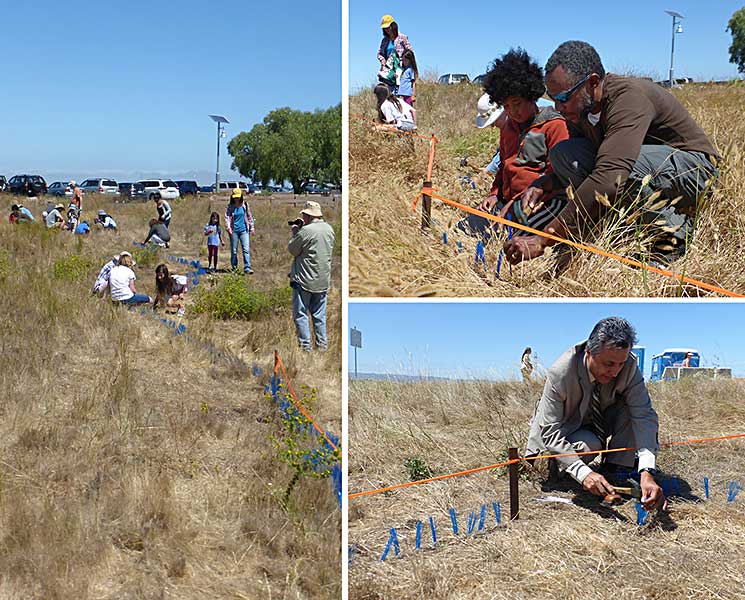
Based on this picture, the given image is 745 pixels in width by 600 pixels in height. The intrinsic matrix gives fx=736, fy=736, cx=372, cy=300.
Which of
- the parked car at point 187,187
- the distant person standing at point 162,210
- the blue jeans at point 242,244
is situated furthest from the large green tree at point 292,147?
the blue jeans at point 242,244

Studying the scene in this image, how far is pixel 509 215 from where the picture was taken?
11.1ft

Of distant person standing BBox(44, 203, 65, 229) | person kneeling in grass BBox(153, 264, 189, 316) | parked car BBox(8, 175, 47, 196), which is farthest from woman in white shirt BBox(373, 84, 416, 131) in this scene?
parked car BBox(8, 175, 47, 196)

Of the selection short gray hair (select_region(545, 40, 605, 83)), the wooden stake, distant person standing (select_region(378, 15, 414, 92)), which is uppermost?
distant person standing (select_region(378, 15, 414, 92))

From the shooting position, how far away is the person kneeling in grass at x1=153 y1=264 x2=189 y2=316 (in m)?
8.54

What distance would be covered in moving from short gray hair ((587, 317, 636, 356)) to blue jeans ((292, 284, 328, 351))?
340 centimetres

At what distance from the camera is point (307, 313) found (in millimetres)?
6730

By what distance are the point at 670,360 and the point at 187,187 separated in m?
36.9

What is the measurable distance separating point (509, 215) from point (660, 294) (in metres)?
0.91

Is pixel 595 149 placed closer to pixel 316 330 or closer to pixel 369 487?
pixel 369 487

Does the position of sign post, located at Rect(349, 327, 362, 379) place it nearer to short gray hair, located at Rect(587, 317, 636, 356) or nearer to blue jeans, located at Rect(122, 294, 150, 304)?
short gray hair, located at Rect(587, 317, 636, 356)

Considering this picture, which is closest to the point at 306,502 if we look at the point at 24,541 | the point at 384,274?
the point at 24,541

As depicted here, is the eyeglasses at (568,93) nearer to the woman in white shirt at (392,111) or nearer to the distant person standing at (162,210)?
the woman in white shirt at (392,111)

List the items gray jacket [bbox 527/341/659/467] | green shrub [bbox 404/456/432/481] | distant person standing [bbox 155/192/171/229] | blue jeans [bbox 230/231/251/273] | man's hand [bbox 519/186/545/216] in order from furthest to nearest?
1. distant person standing [bbox 155/192/171/229]
2. blue jeans [bbox 230/231/251/273]
3. green shrub [bbox 404/456/432/481]
4. gray jacket [bbox 527/341/659/467]
5. man's hand [bbox 519/186/545/216]

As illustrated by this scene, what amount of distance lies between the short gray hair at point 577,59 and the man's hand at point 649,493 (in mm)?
1874
